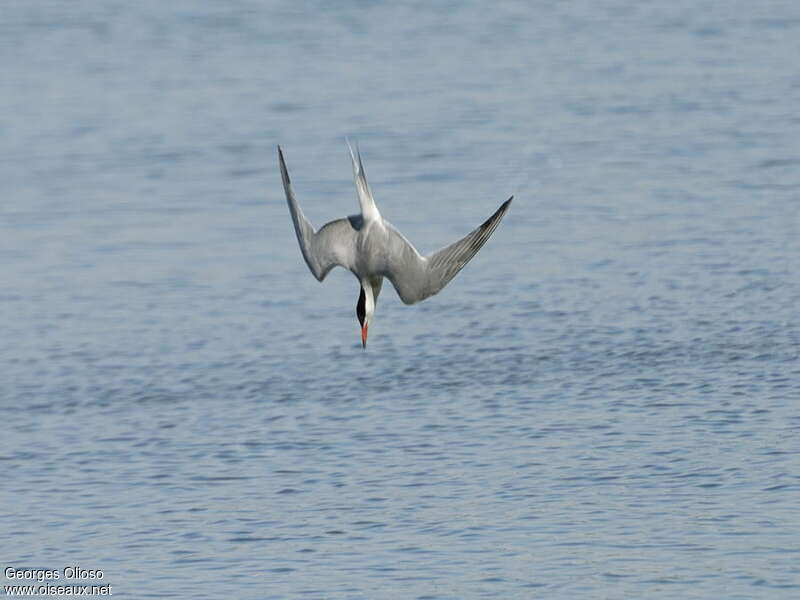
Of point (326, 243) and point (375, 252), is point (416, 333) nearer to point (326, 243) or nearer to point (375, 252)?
point (326, 243)

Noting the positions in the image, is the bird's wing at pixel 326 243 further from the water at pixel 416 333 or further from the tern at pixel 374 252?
the water at pixel 416 333

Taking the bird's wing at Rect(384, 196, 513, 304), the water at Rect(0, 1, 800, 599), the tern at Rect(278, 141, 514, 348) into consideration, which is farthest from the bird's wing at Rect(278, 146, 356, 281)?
the water at Rect(0, 1, 800, 599)

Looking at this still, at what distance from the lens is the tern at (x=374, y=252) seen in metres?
9.27

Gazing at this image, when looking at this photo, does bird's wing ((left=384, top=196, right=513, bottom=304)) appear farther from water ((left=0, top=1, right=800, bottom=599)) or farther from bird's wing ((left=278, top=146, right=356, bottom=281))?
water ((left=0, top=1, right=800, bottom=599))

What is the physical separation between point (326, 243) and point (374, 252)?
0.32m

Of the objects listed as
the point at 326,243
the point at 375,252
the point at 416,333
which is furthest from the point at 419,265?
the point at 416,333

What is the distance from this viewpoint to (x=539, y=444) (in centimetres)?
1127

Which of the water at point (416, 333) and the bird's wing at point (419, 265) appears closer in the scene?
the bird's wing at point (419, 265)

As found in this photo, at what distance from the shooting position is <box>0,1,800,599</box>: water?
A: 9883 millimetres

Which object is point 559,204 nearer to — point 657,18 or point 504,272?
point 504,272

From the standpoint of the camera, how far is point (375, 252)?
9297mm

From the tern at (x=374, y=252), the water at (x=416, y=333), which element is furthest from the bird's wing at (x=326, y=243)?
the water at (x=416, y=333)

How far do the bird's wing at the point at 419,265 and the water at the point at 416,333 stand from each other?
50.8 inches

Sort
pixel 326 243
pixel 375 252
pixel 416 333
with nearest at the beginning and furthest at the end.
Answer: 1. pixel 375 252
2. pixel 326 243
3. pixel 416 333
